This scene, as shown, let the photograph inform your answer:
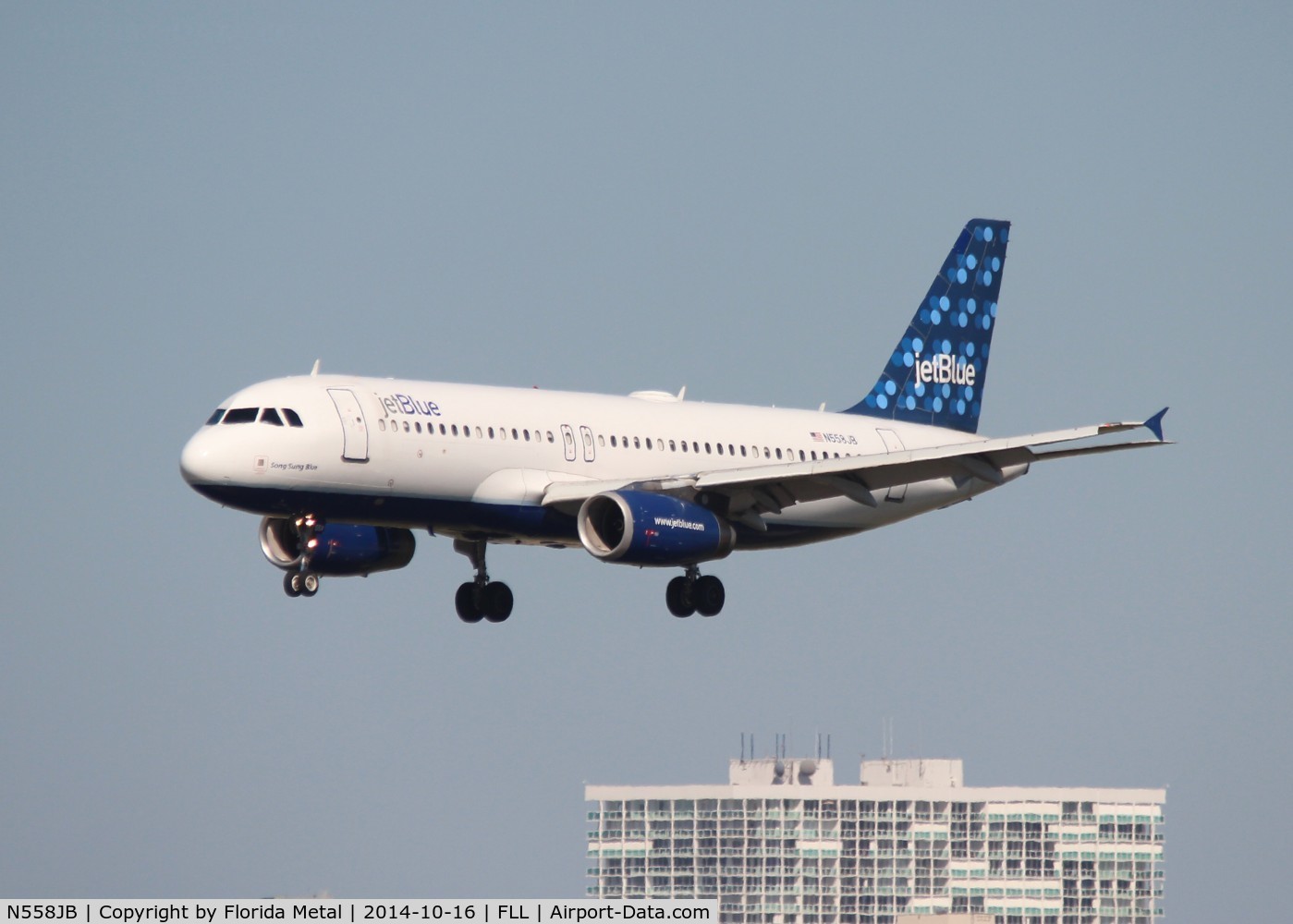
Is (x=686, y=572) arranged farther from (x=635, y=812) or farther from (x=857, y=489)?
(x=635, y=812)

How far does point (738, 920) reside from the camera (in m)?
169

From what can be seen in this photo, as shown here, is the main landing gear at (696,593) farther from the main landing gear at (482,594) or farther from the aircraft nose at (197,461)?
the aircraft nose at (197,461)

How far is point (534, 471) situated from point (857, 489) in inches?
336

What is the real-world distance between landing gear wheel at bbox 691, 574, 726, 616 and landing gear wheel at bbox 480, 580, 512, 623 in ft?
16.1

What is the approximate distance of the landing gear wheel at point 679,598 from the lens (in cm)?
6794

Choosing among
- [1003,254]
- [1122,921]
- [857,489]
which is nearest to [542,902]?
[857,489]

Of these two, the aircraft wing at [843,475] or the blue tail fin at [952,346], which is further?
the blue tail fin at [952,346]

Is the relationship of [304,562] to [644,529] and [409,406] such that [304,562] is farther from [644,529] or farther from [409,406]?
[644,529]

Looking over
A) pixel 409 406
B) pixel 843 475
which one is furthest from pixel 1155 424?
pixel 409 406

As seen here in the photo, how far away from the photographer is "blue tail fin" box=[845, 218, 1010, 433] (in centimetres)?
7644
